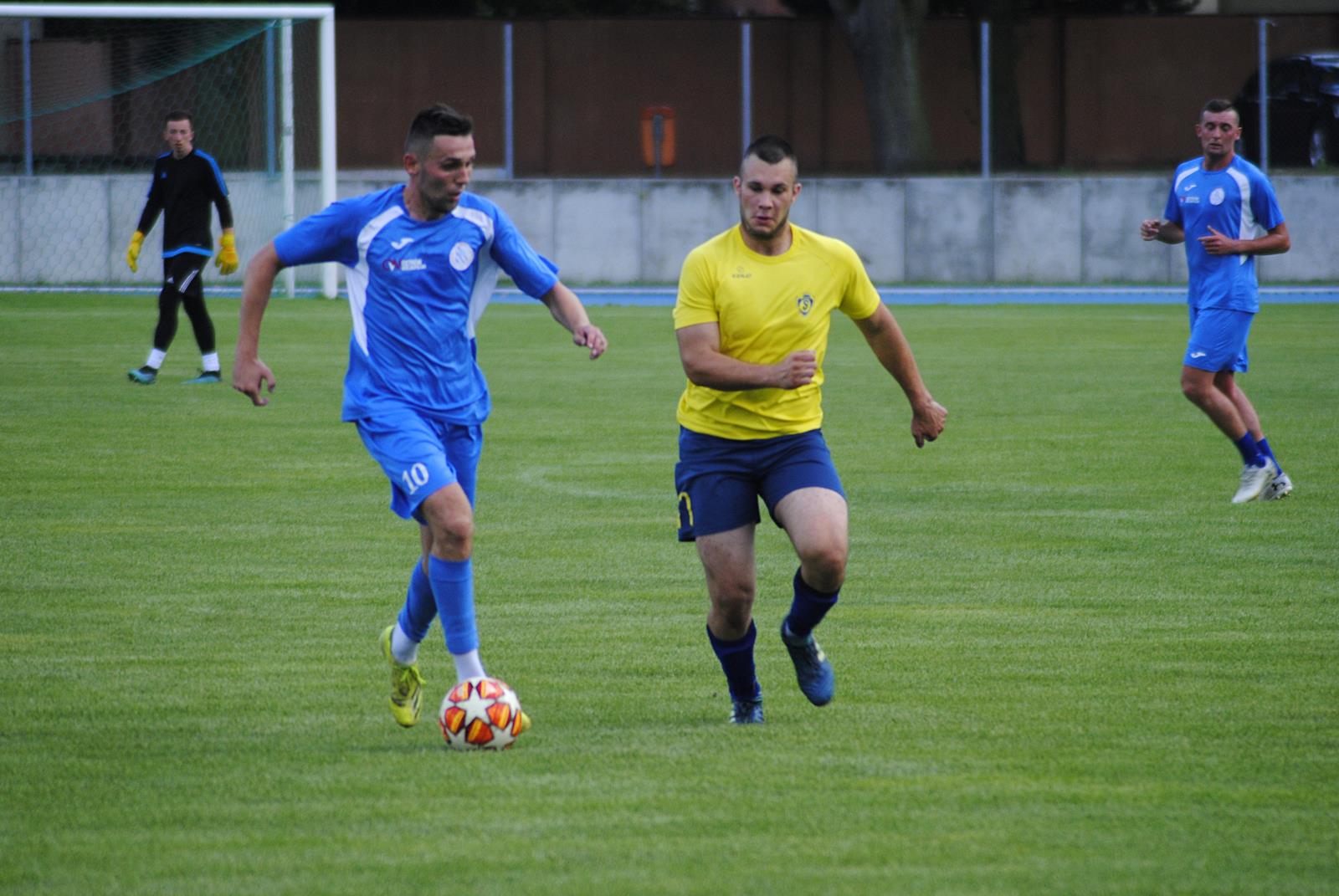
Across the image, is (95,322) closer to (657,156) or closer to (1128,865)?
(657,156)

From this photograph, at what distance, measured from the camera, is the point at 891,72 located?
31.9m

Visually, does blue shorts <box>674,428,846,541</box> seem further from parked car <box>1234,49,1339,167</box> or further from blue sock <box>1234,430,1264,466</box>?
parked car <box>1234,49,1339,167</box>

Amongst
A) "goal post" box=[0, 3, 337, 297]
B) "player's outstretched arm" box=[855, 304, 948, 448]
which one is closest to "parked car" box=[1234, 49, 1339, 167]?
"goal post" box=[0, 3, 337, 297]

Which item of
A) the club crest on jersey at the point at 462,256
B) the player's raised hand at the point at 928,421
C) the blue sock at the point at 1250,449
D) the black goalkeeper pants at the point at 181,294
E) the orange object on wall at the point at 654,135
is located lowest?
the blue sock at the point at 1250,449

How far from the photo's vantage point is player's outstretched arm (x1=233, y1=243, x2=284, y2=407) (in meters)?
6.05

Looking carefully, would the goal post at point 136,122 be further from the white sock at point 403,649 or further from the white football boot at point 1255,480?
the white sock at point 403,649

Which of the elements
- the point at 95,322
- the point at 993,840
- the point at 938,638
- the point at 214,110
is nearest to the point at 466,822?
the point at 993,840

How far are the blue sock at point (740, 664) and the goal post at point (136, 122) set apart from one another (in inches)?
740

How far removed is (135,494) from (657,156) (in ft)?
69.5

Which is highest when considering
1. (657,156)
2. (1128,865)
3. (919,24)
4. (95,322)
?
(919,24)

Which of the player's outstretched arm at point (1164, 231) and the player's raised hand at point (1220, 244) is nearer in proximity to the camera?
the player's raised hand at point (1220, 244)

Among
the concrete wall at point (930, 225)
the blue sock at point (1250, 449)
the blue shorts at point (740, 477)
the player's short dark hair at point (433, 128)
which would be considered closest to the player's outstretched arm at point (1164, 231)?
the blue sock at point (1250, 449)

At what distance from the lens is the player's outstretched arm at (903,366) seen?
6.35 meters

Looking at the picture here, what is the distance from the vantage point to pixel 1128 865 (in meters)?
4.54
